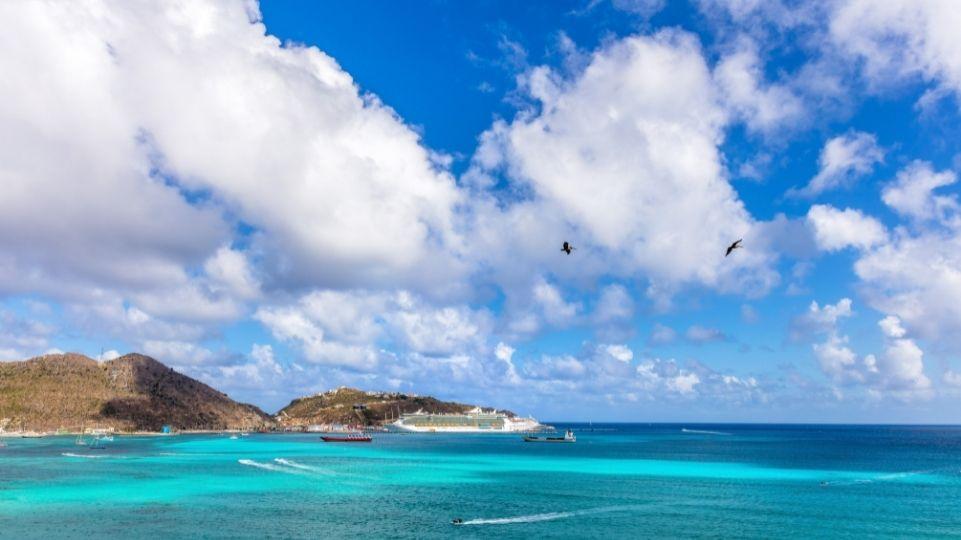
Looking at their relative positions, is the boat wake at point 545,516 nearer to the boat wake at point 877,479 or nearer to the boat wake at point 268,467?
the boat wake at point 877,479

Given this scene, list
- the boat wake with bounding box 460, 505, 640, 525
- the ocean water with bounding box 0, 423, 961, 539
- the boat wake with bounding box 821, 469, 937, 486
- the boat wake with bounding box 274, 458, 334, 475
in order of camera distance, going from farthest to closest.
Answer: the boat wake with bounding box 274, 458, 334, 475, the boat wake with bounding box 821, 469, 937, 486, the boat wake with bounding box 460, 505, 640, 525, the ocean water with bounding box 0, 423, 961, 539

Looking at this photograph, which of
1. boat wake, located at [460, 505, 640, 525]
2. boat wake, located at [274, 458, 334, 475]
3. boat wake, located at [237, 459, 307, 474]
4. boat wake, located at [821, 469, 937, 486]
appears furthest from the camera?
boat wake, located at [274, 458, 334, 475]

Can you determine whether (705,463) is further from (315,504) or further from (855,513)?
(315,504)

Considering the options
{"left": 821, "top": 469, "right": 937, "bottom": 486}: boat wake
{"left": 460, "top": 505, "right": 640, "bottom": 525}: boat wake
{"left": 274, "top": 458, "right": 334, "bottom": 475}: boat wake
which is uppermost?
{"left": 274, "top": 458, "right": 334, "bottom": 475}: boat wake

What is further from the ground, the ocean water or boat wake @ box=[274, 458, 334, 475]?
boat wake @ box=[274, 458, 334, 475]

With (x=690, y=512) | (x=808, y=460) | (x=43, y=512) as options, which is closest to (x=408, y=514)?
(x=690, y=512)

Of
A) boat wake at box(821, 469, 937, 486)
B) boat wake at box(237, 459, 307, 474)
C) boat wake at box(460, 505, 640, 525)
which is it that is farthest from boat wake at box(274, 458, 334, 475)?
boat wake at box(821, 469, 937, 486)

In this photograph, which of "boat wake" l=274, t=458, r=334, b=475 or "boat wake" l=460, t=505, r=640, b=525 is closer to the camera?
"boat wake" l=460, t=505, r=640, b=525

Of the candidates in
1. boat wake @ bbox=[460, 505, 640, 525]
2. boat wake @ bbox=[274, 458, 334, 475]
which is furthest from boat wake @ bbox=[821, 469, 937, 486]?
boat wake @ bbox=[274, 458, 334, 475]

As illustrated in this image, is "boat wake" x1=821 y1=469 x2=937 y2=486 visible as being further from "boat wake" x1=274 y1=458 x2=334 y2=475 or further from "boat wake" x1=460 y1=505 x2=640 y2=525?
"boat wake" x1=274 y1=458 x2=334 y2=475

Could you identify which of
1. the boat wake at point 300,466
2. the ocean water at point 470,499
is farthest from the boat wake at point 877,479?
the boat wake at point 300,466
